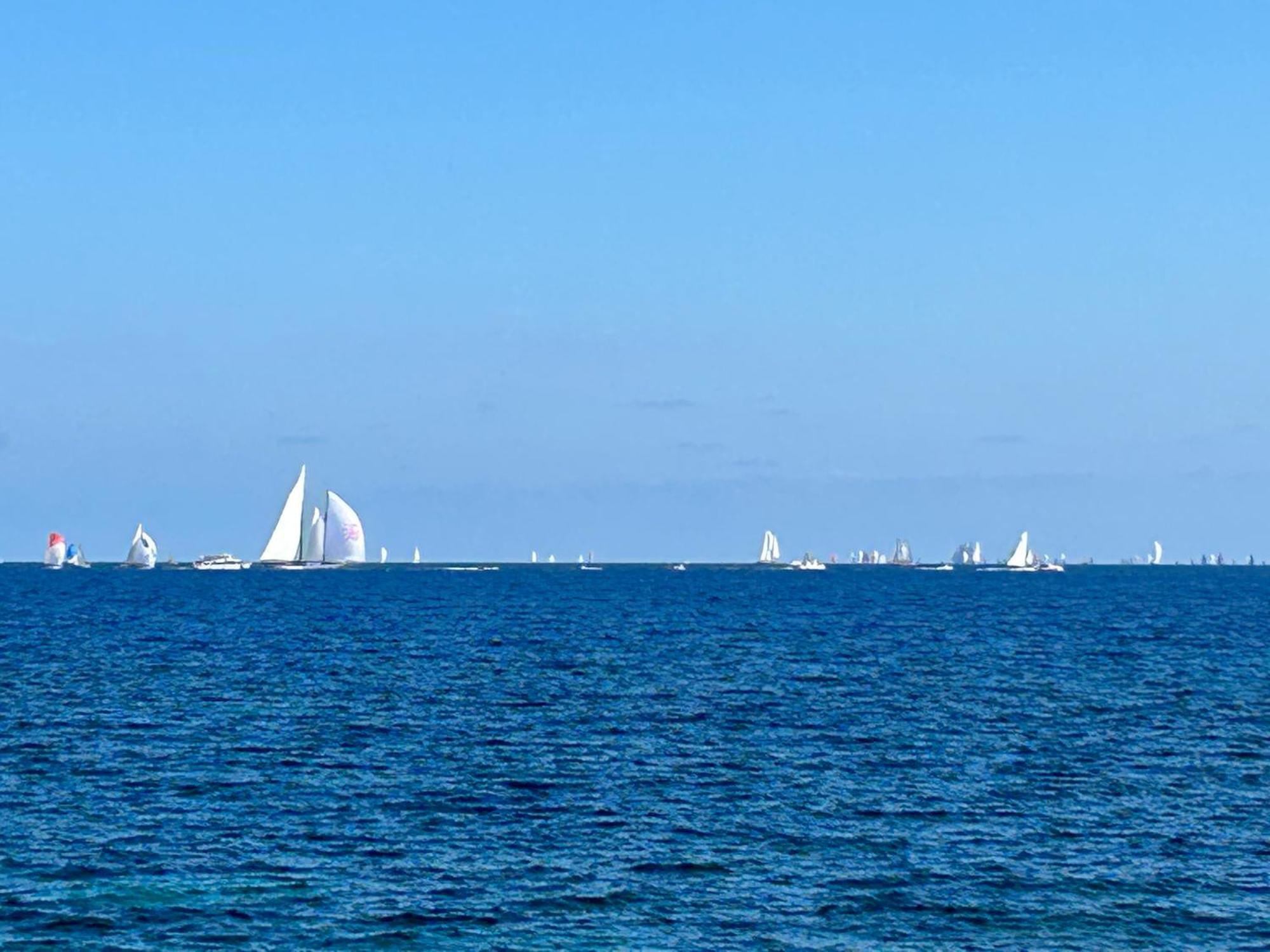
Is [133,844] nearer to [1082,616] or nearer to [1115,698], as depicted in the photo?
[1115,698]

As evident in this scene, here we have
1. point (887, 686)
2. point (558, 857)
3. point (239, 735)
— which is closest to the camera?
point (558, 857)

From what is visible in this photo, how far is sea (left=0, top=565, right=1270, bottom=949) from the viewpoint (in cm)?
3528

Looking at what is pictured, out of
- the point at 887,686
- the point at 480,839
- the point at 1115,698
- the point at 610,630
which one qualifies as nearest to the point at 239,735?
the point at 480,839

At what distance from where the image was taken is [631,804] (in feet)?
158

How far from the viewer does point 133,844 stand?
4141 cm

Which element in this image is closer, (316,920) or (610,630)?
(316,920)

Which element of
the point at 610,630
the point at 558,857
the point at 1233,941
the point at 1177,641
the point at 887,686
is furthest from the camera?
the point at 610,630

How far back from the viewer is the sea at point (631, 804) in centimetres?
3528

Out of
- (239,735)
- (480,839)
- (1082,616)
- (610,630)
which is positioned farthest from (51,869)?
(1082,616)

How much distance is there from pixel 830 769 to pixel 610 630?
264ft

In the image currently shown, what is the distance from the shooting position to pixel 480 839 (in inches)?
1694

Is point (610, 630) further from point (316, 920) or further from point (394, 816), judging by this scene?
point (316, 920)

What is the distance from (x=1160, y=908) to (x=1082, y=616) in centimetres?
13301

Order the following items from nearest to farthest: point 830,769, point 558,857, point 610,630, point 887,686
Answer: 1. point 558,857
2. point 830,769
3. point 887,686
4. point 610,630
